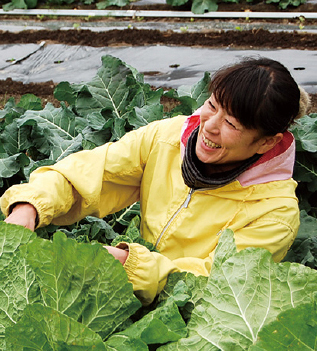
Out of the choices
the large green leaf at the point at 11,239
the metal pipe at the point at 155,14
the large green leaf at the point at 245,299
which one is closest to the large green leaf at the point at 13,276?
the large green leaf at the point at 11,239

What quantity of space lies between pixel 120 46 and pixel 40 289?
632 centimetres

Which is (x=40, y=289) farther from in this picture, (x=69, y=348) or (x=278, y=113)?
(x=278, y=113)

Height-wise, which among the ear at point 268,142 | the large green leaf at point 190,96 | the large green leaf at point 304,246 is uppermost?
the ear at point 268,142

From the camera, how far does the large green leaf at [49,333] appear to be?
1.31 meters

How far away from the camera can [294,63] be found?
644 centimetres

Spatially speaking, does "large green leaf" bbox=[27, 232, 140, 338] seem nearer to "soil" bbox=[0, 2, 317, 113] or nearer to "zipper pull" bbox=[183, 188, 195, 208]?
"zipper pull" bbox=[183, 188, 195, 208]

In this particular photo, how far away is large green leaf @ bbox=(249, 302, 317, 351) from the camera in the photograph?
48.1 inches

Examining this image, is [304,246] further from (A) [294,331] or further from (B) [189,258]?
(A) [294,331]

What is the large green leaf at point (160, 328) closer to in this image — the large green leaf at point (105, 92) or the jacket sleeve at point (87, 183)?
the jacket sleeve at point (87, 183)

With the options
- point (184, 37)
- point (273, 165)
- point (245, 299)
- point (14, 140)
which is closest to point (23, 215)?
point (245, 299)

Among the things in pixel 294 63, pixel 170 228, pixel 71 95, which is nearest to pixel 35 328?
pixel 170 228

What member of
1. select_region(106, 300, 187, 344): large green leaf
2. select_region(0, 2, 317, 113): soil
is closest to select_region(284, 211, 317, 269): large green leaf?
select_region(106, 300, 187, 344): large green leaf

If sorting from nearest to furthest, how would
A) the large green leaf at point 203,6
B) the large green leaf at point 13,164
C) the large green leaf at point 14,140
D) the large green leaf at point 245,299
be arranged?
the large green leaf at point 245,299 → the large green leaf at point 13,164 → the large green leaf at point 14,140 → the large green leaf at point 203,6

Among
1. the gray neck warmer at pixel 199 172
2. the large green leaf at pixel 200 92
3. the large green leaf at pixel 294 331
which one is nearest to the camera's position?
the large green leaf at pixel 294 331
